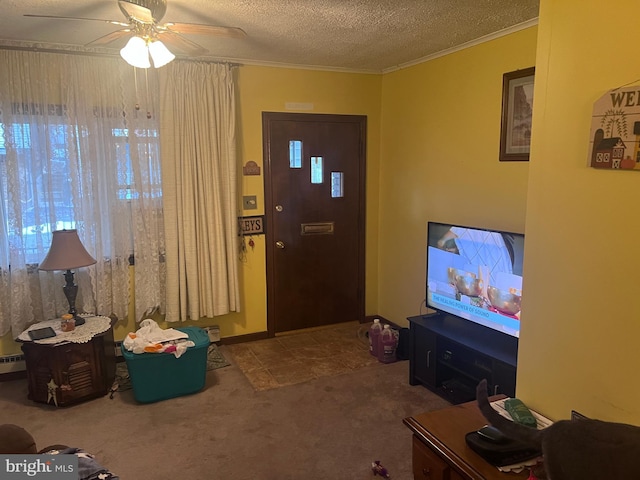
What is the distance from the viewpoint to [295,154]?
425 cm

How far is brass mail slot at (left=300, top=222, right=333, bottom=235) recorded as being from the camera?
438cm

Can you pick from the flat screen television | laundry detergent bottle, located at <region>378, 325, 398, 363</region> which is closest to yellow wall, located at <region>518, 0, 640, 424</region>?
the flat screen television

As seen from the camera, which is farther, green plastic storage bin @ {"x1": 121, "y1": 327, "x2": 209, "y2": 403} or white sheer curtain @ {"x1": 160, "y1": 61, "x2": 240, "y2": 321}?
white sheer curtain @ {"x1": 160, "y1": 61, "x2": 240, "y2": 321}

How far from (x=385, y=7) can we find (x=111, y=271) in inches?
107

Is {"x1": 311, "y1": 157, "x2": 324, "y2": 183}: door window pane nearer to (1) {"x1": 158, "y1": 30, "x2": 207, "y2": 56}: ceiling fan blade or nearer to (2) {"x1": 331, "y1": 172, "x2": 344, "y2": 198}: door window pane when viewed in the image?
(2) {"x1": 331, "y1": 172, "x2": 344, "y2": 198}: door window pane

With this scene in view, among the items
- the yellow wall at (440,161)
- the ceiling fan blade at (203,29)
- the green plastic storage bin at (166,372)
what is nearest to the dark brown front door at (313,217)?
the yellow wall at (440,161)

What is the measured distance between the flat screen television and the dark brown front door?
4.06 feet

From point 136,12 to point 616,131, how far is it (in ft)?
6.54

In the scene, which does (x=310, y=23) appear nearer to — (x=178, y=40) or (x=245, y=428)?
(x=178, y=40)

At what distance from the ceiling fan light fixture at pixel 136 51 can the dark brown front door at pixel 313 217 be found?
5.88 ft

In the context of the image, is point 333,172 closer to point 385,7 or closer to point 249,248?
point 249,248

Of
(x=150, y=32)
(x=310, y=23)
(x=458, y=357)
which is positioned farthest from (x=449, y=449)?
(x=310, y=23)

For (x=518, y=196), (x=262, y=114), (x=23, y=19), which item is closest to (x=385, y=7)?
(x=518, y=196)

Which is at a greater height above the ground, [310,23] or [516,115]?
[310,23]
